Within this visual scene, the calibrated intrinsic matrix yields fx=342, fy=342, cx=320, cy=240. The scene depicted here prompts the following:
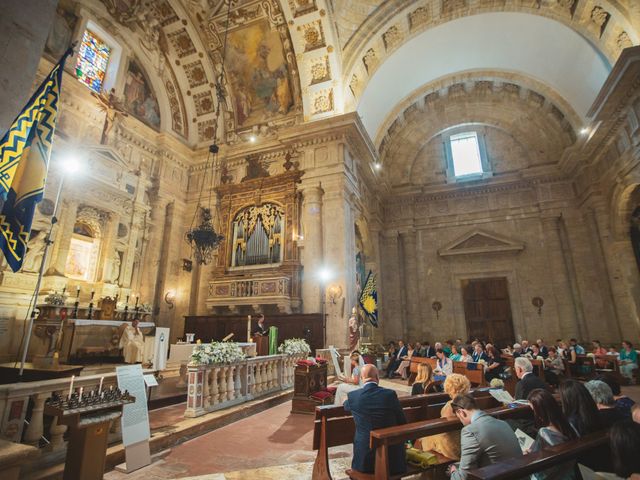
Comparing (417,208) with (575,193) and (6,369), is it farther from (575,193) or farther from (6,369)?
(6,369)

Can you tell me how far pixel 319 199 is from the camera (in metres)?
12.8

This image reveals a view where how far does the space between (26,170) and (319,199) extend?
31.8 ft

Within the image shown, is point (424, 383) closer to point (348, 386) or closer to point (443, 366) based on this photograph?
point (348, 386)

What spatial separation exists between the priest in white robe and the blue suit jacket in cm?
781

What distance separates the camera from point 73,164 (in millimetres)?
9625

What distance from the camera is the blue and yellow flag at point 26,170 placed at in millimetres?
3367

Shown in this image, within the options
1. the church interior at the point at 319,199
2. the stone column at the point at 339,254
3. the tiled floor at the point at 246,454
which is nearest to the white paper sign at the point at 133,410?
the tiled floor at the point at 246,454

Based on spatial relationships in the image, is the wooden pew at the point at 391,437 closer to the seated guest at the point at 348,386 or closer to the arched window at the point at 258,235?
the seated guest at the point at 348,386

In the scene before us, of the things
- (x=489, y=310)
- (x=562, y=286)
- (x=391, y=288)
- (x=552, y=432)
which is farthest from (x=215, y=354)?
(x=562, y=286)

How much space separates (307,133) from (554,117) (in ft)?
40.7

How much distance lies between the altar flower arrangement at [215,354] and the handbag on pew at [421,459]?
3.88m

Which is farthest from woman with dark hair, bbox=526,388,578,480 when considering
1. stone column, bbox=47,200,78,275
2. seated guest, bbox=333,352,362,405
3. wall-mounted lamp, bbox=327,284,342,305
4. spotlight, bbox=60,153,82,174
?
stone column, bbox=47,200,78,275

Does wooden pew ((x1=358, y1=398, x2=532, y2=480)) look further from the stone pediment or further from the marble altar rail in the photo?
the stone pediment

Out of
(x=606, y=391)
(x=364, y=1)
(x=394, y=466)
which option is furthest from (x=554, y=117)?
(x=394, y=466)
